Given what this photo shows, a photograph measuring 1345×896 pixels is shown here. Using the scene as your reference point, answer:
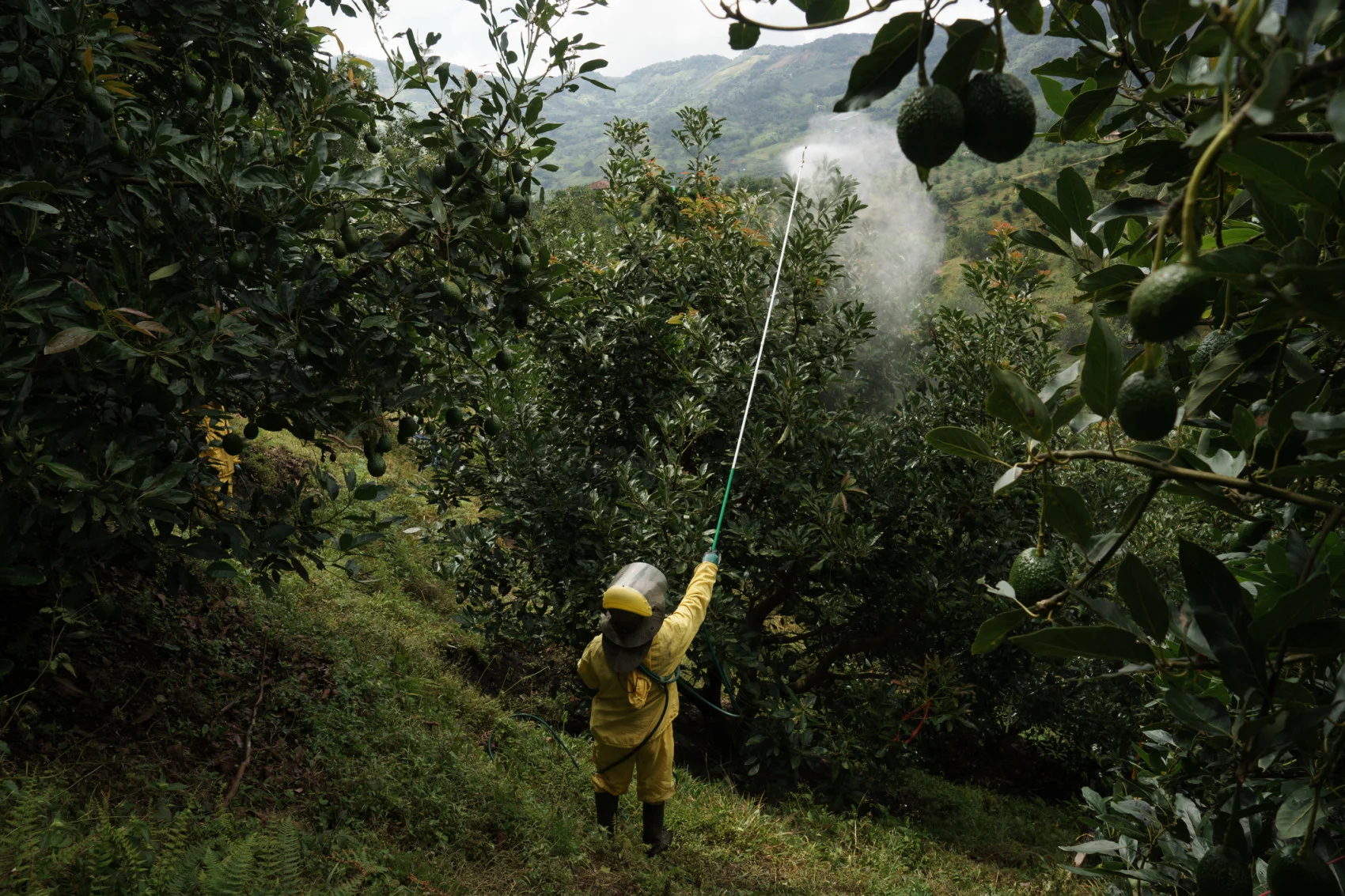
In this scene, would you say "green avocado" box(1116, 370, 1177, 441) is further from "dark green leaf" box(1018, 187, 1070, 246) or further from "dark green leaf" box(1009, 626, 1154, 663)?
"dark green leaf" box(1018, 187, 1070, 246)

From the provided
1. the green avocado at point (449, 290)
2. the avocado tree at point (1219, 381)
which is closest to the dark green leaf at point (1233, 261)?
the avocado tree at point (1219, 381)

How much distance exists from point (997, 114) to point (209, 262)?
2.41 m

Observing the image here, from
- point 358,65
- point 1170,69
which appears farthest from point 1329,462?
point 358,65

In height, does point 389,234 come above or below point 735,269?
above

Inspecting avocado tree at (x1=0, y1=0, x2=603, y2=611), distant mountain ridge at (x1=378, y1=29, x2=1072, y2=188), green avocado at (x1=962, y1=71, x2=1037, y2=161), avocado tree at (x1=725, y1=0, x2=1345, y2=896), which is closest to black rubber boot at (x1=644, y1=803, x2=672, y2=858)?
avocado tree at (x1=0, y1=0, x2=603, y2=611)

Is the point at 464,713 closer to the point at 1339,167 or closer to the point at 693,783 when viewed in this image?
the point at 693,783

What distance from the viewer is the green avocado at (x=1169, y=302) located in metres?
0.70

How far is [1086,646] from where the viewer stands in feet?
3.42

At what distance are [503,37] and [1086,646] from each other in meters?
2.52

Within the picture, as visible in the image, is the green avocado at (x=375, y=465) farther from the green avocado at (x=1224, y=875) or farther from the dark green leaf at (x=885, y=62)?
the green avocado at (x=1224, y=875)

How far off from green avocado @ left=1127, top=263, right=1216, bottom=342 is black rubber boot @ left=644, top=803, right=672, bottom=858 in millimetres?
3501

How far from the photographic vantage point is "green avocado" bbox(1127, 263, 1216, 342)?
2.31 ft

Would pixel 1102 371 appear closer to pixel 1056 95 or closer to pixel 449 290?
pixel 1056 95

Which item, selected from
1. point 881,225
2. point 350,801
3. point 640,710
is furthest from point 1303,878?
point 881,225
